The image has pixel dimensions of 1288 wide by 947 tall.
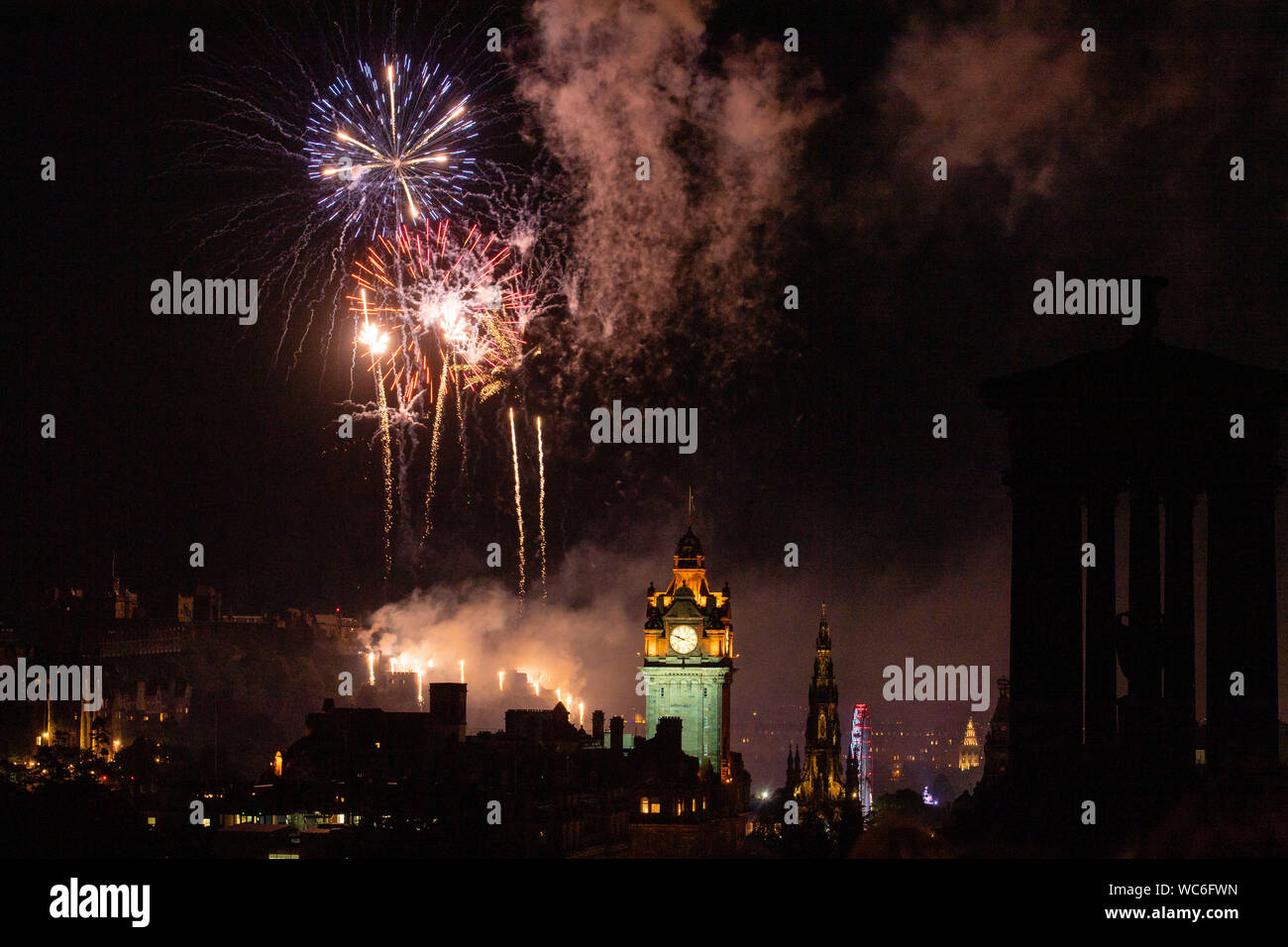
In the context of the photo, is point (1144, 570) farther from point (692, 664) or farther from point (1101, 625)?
point (692, 664)

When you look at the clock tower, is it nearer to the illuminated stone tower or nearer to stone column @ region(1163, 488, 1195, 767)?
the illuminated stone tower

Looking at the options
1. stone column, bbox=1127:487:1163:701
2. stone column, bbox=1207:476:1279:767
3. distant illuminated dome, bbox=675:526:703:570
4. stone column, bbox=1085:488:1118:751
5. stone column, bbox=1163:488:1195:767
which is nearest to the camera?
stone column, bbox=1163:488:1195:767

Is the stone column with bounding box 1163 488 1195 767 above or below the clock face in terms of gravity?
above

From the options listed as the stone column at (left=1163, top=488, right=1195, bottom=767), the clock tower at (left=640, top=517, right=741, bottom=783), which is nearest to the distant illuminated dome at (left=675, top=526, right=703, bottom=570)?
the clock tower at (left=640, top=517, right=741, bottom=783)

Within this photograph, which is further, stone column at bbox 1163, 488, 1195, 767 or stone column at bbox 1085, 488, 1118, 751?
stone column at bbox 1085, 488, 1118, 751
